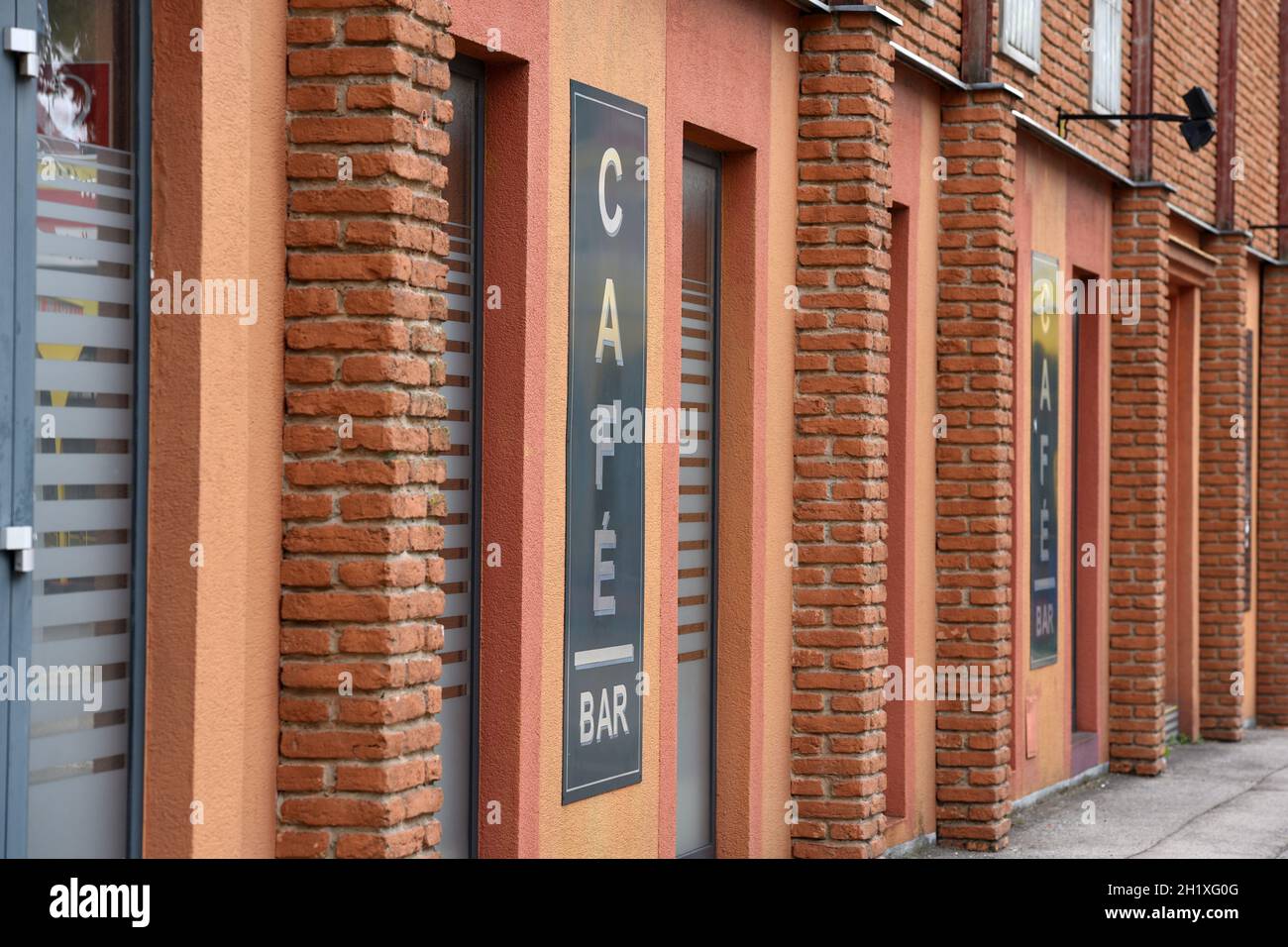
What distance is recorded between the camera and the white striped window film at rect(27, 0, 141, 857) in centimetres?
491

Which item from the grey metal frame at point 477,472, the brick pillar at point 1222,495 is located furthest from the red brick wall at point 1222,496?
the grey metal frame at point 477,472

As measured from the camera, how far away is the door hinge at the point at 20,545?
472cm

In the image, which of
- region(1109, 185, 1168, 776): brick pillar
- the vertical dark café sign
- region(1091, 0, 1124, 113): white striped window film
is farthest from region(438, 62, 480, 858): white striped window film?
region(1109, 185, 1168, 776): brick pillar

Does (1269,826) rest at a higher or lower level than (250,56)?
lower

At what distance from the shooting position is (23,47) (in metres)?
4.77

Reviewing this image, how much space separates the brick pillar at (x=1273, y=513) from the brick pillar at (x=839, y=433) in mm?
10441

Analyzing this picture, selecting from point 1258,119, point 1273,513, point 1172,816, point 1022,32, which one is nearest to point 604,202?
point 1022,32

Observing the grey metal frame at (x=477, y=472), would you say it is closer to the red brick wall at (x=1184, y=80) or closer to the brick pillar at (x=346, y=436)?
the brick pillar at (x=346, y=436)

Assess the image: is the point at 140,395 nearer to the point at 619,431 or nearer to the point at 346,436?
the point at 346,436

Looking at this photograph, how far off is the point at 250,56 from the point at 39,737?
194 centimetres

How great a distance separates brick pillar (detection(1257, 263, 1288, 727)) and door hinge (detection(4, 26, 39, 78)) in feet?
50.8

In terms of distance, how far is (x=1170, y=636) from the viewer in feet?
54.5
